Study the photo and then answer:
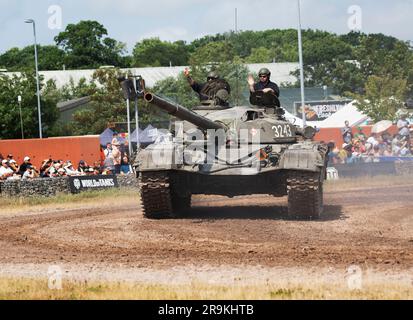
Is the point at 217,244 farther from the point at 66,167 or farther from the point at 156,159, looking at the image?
the point at 66,167

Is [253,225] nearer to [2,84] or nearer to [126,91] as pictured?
[126,91]

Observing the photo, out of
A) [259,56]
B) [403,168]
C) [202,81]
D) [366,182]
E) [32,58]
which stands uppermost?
[32,58]

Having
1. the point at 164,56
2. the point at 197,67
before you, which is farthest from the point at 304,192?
the point at 164,56

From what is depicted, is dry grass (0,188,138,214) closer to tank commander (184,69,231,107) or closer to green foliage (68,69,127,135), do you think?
tank commander (184,69,231,107)

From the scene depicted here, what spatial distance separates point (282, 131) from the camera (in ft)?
68.8

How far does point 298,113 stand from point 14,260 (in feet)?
163

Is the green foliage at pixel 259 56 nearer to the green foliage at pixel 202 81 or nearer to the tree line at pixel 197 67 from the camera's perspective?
the tree line at pixel 197 67

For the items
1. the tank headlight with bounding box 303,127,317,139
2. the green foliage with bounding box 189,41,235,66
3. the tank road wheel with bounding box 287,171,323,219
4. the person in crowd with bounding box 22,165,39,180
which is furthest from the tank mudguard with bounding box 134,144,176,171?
the green foliage with bounding box 189,41,235,66

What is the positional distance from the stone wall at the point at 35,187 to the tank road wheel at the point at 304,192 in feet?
40.2

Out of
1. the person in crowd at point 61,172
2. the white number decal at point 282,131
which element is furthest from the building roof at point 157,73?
the white number decal at point 282,131

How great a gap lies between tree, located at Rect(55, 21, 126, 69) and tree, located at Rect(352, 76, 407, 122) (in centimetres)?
5676

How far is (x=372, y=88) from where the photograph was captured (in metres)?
58.9

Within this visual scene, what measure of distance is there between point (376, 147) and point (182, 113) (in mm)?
20047

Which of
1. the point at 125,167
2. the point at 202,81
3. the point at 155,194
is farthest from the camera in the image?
the point at 202,81
